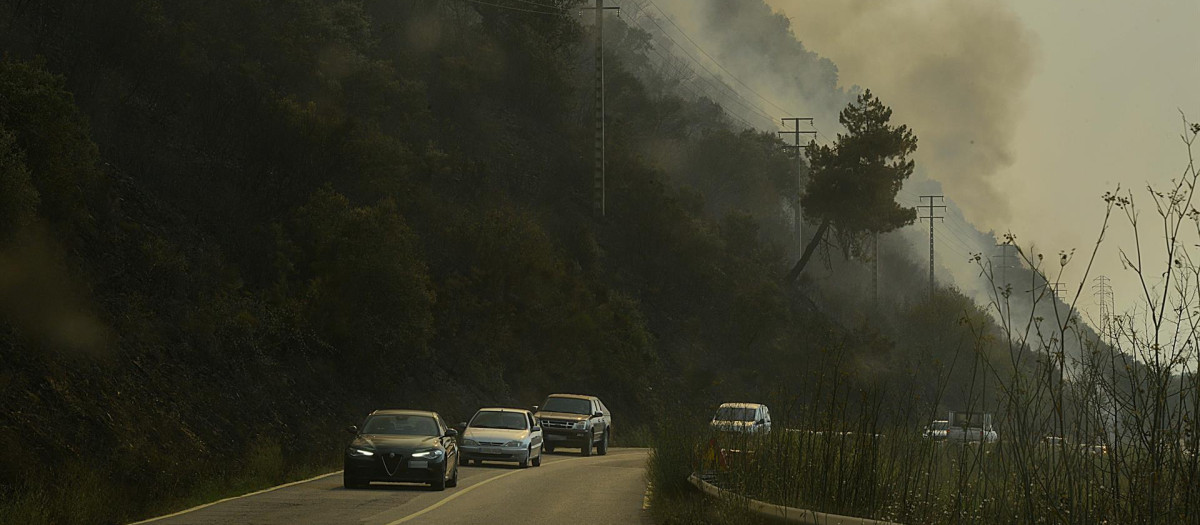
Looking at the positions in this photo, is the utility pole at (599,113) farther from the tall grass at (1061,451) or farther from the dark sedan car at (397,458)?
the tall grass at (1061,451)

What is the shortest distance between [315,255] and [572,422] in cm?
1016

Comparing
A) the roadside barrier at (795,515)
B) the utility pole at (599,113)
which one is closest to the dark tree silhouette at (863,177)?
the utility pole at (599,113)

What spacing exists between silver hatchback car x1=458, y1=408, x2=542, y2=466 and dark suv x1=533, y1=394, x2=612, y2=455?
7344mm

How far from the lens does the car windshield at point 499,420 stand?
36.7m

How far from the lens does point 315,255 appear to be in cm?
4609

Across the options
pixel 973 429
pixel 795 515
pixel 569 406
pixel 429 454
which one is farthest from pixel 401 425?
pixel 569 406

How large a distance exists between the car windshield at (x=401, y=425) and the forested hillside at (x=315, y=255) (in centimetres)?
279

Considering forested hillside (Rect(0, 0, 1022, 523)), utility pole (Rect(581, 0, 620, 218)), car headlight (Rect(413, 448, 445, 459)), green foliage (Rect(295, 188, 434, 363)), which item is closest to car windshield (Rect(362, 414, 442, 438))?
car headlight (Rect(413, 448, 445, 459))

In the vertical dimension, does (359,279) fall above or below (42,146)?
below

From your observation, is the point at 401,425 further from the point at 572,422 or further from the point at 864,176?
the point at 864,176

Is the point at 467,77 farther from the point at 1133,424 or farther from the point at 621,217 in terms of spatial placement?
the point at 1133,424

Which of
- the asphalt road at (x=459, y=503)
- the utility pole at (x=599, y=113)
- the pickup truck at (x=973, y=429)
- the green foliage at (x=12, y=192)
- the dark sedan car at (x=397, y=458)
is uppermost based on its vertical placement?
the utility pole at (x=599, y=113)

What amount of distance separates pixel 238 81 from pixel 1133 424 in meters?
45.9

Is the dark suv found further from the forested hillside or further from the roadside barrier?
the roadside barrier
